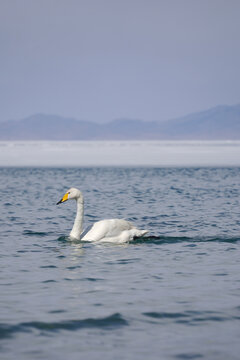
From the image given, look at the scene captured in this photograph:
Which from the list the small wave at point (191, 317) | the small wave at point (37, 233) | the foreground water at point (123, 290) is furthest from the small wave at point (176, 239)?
the small wave at point (191, 317)

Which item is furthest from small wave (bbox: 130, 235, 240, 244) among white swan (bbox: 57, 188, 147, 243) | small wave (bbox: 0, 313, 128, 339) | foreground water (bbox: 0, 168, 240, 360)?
small wave (bbox: 0, 313, 128, 339)

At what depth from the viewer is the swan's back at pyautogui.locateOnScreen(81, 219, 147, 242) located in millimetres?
12594

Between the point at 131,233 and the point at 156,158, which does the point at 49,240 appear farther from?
the point at 156,158

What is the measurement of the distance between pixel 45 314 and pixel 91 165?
133 feet

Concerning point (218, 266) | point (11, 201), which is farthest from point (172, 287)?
point (11, 201)

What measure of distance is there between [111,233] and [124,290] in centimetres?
404

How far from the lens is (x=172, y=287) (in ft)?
28.8

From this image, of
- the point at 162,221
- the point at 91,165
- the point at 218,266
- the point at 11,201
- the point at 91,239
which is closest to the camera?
the point at 218,266

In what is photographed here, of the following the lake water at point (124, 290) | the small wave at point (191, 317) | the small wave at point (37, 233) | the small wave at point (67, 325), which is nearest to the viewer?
the lake water at point (124, 290)

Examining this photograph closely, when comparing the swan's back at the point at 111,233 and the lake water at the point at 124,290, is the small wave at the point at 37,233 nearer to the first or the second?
the lake water at the point at 124,290

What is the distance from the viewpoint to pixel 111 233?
41.5ft

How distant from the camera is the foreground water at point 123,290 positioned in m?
6.50

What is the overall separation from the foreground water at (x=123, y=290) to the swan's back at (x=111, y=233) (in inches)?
10.0

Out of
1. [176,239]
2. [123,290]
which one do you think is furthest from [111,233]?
[123,290]
